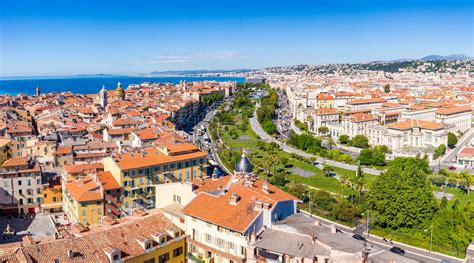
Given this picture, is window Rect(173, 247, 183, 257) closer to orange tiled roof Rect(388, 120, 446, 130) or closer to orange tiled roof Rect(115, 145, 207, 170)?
orange tiled roof Rect(115, 145, 207, 170)

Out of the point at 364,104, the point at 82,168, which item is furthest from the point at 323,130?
the point at 82,168

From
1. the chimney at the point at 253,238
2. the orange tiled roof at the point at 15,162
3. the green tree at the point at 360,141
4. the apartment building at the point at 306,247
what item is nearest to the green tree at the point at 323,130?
the green tree at the point at 360,141

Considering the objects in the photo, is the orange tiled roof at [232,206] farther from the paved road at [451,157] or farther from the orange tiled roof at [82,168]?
the paved road at [451,157]

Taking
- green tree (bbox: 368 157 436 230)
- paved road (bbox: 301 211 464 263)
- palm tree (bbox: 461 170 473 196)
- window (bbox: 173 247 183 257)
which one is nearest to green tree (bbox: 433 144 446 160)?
palm tree (bbox: 461 170 473 196)

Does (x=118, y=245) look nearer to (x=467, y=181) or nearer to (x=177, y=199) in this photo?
(x=177, y=199)

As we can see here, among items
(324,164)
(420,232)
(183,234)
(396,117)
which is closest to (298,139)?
(324,164)

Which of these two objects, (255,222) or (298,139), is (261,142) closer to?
(298,139)
